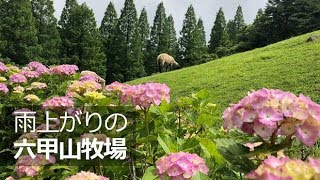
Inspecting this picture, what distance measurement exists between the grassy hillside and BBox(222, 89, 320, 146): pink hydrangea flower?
709 centimetres

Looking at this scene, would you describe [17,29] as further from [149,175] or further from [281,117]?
[281,117]

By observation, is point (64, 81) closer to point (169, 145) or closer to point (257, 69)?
point (169, 145)

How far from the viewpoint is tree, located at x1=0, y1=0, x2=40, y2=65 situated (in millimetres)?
27438

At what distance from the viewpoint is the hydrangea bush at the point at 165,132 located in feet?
4.31

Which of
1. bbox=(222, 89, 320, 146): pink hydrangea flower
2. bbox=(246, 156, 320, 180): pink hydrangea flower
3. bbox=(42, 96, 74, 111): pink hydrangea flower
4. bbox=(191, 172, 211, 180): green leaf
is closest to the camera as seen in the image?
bbox=(246, 156, 320, 180): pink hydrangea flower

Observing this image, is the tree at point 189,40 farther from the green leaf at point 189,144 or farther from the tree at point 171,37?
the green leaf at point 189,144

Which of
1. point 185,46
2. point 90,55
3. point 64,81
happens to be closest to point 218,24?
point 185,46

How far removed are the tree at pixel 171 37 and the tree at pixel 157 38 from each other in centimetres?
22

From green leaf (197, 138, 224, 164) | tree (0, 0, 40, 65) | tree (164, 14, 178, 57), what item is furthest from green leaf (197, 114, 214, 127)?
tree (164, 14, 178, 57)

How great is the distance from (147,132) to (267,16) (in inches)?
1294

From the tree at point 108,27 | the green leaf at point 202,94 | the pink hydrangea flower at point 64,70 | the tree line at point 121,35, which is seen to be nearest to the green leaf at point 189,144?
the green leaf at point 202,94

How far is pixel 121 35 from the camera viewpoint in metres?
35.3

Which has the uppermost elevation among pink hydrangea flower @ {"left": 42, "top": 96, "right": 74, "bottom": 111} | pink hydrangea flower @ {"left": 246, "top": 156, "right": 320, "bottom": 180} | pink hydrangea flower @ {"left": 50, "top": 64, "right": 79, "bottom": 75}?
pink hydrangea flower @ {"left": 50, "top": 64, "right": 79, "bottom": 75}

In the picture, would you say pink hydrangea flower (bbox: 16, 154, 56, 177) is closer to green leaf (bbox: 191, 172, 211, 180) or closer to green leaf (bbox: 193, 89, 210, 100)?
green leaf (bbox: 193, 89, 210, 100)
